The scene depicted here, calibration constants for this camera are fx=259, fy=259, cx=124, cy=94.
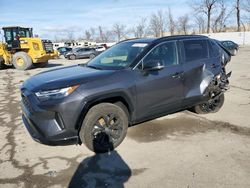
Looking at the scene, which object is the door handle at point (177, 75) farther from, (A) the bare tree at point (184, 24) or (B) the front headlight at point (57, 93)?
(A) the bare tree at point (184, 24)

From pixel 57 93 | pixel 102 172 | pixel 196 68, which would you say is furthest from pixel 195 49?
pixel 102 172

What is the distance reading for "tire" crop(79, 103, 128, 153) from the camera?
13.1ft

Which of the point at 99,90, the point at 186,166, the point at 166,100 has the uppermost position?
the point at 99,90

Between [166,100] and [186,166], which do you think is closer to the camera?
[186,166]

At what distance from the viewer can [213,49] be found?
5.74 metres

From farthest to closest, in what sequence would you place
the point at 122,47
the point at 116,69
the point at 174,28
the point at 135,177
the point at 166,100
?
1. the point at 174,28
2. the point at 122,47
3. the point at 166,100
4. the point at 116,69
5. the point at 135,177

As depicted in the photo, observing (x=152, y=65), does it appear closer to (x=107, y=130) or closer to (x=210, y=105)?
(x=107, y=130)

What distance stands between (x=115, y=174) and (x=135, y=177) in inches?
11.2

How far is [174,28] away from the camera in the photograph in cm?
7194

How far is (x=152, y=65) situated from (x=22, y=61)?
15196 mm

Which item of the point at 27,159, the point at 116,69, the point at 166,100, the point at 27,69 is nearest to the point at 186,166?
the point at 166,100

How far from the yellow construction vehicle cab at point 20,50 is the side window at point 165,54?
14570 millimetres

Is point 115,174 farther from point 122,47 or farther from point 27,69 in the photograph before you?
point 27,69

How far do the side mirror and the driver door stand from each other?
0.05 m
